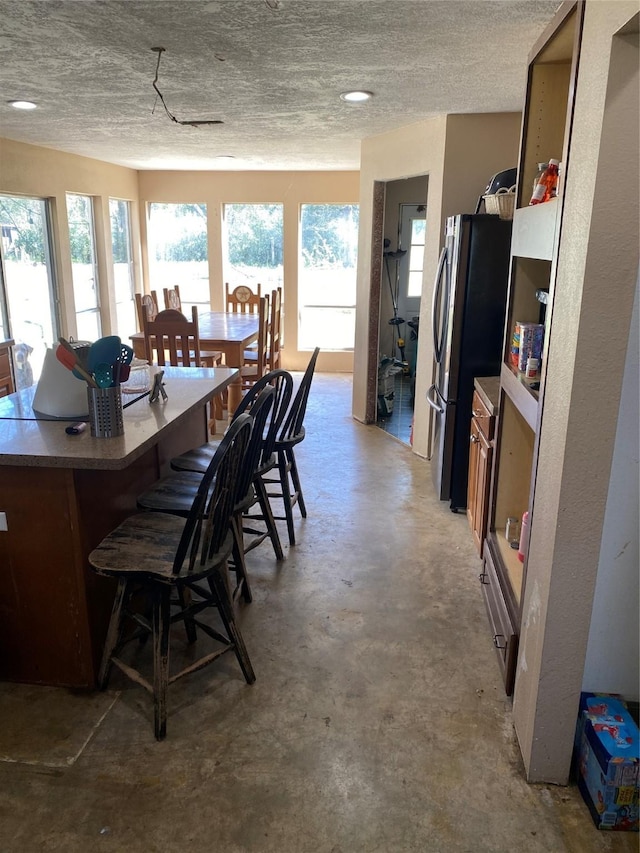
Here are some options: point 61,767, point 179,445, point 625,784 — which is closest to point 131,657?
point 61,767

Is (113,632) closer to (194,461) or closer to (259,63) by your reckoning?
(194,461)

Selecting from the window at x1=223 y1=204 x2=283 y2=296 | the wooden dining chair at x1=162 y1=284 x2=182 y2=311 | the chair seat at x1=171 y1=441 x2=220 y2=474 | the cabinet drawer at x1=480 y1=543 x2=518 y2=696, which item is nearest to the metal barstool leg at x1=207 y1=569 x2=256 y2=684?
the chair seat at x1=171 y1=441 x2=220 y2=474

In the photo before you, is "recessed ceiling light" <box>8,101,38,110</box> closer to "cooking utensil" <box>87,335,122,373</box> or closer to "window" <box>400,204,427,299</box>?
"cooking utensil" <box>87,335,122,373</box>

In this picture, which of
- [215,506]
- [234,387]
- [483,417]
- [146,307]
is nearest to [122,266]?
[146,307]

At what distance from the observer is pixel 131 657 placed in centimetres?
229

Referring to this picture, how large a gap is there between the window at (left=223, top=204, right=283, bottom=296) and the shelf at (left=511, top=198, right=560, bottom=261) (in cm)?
534

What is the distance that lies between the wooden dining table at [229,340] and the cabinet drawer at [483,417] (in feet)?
6.64

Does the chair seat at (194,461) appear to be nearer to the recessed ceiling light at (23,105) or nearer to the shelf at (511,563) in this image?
the shelf at (511,563)

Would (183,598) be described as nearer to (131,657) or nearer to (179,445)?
(131,657)

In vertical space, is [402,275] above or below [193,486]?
above

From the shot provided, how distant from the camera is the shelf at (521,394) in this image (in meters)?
2.01

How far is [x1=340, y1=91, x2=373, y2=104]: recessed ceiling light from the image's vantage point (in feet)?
11.0

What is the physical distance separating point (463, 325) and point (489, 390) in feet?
1.59

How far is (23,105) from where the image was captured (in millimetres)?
3684
